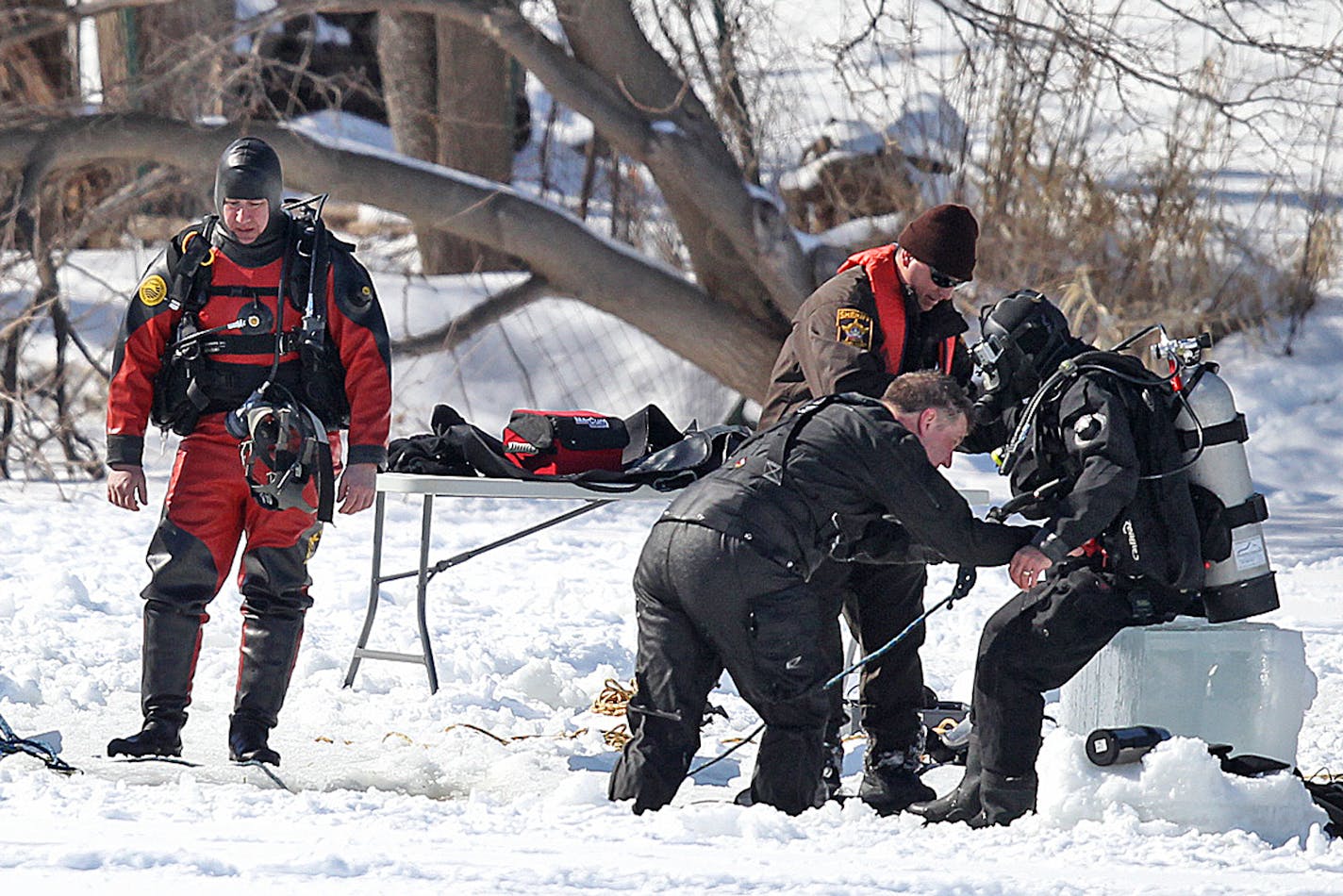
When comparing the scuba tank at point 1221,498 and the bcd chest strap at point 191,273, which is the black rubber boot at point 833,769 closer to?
the scuba tank at point 1221,498

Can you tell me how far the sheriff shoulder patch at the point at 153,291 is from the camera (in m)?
4.60

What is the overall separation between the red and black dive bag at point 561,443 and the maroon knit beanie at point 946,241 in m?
1.27

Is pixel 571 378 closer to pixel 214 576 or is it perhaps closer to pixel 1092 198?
pixel 1092 198

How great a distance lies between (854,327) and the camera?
4703mm

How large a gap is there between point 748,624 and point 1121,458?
928 mm

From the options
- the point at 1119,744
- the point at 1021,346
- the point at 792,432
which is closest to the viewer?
the point at 1119,744

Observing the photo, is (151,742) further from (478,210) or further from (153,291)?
(478,210)

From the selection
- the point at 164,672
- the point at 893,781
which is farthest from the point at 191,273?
the point at 893,781

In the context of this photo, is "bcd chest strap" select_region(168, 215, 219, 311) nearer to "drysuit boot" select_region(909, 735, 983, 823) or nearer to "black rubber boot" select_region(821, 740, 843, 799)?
"black rubber boot" select_region(821, 740, 843, 799)

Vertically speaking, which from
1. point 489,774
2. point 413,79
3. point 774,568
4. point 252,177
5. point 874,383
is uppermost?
point 413,79

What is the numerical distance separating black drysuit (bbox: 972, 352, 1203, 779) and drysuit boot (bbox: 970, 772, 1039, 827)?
0.01 metres

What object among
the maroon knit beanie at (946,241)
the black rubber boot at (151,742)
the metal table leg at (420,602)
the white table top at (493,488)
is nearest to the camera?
the black rubber boot at (151,742)

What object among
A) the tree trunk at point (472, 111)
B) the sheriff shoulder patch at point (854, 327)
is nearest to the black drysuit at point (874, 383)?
the sheriff shoulder patch at point (854, 327)

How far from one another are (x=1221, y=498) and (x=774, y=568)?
1.09 metres
